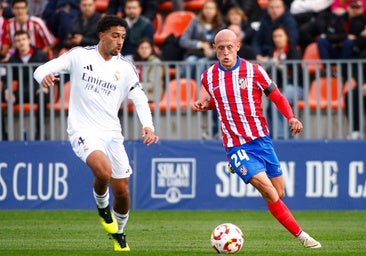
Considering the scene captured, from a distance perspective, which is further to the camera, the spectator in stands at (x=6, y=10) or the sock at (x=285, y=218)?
the spectator in stands at (x=6, y=10)

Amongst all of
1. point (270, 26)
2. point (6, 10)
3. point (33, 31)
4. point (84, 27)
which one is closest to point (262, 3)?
point (270, 26)

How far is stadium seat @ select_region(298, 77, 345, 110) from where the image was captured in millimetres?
19047

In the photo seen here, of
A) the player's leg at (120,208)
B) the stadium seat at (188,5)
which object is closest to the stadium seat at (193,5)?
the stadium seat at (188,5)

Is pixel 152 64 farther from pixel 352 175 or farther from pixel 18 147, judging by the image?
pixel 352 175

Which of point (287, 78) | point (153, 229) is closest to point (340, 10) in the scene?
point (287, 78)

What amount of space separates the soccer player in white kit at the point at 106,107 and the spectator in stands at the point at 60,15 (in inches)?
398

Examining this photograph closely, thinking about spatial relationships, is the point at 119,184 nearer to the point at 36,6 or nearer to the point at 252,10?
the point at 252,10

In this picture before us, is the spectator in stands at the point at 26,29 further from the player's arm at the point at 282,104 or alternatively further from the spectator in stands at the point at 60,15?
the player's arm at the point at 282,104

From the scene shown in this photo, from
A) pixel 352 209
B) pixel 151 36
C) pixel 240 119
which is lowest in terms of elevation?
pixel 352 209

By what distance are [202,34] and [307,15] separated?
236cm

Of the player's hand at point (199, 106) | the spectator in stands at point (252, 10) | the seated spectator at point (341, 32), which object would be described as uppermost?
the spectator in stands at point (252, 10)

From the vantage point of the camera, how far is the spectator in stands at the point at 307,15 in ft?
72.0

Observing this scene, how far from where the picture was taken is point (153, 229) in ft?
51.6

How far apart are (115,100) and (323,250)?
9.53 ft
